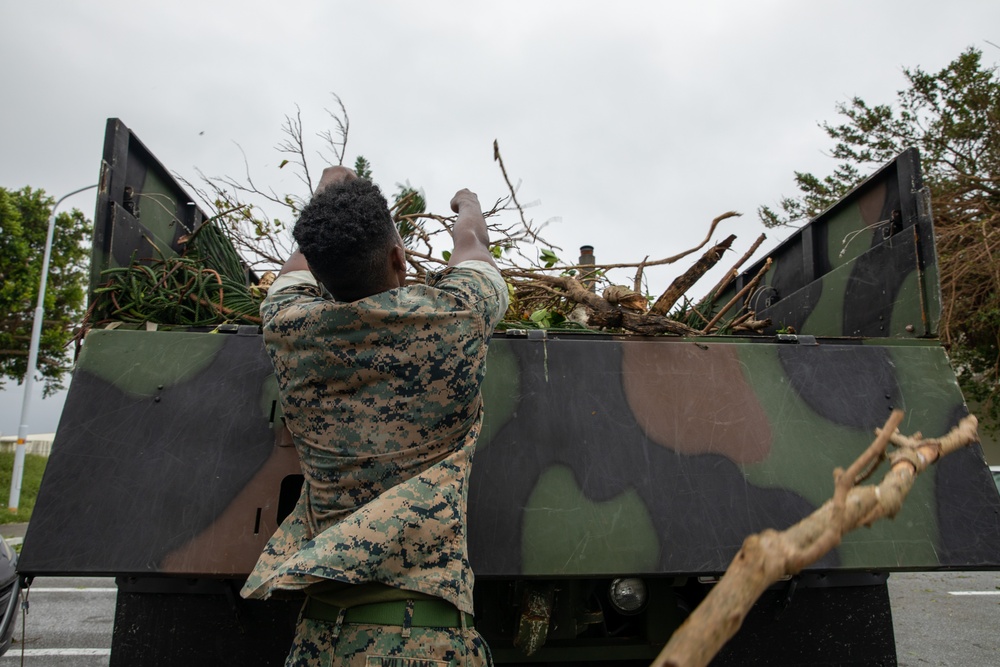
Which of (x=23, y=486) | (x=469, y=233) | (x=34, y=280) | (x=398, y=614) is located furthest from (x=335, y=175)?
(x=23, y=486)

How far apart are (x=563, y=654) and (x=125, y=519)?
1.34m

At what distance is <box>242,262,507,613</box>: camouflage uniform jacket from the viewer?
1.57 m

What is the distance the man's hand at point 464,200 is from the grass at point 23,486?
12.5 meters

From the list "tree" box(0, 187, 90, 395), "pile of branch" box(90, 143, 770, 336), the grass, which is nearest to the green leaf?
"pile of branch" box(90, 143, 770, 336)

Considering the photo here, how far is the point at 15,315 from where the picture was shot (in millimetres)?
15867

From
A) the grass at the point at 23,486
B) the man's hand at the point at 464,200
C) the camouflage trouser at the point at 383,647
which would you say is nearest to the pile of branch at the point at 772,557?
the camouflage trouser at the point at 383,647

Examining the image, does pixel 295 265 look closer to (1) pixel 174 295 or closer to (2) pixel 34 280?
(1) pixel 174 295

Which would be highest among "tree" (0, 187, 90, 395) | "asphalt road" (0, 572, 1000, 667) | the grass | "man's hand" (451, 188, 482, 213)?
"tree" (0, 187, 90, 395)

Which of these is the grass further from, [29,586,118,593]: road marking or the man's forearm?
the man's forearm

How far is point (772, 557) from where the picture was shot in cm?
101

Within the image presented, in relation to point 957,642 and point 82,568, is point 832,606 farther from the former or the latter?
point 957,642

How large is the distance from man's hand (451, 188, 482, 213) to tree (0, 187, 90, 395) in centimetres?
1466

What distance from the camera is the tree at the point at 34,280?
15.1 m

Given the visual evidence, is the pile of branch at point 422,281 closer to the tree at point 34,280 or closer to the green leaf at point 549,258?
the green leaf at point 549,258
